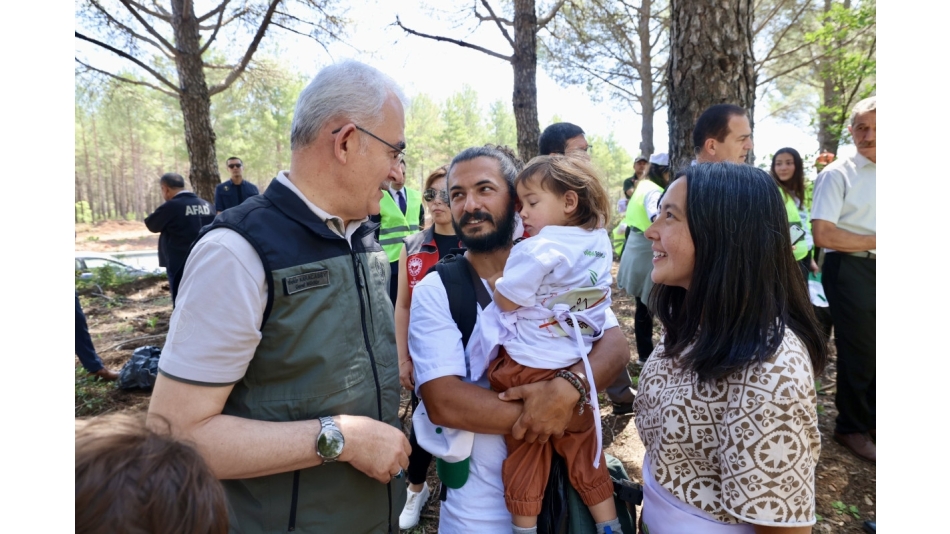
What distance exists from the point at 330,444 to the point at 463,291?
706 mm

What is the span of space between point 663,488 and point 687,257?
0.61 meters

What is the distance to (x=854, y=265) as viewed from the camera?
123 inches

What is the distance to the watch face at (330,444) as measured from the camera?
3.75ft

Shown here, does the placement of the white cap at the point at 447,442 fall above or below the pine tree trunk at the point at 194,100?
below

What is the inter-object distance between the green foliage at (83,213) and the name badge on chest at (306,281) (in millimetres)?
34077

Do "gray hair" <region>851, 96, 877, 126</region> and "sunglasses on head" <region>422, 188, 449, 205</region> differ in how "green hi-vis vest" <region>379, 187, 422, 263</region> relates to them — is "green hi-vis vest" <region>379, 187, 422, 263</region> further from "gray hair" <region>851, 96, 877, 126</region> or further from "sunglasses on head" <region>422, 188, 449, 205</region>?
"gray hair" <region>851, 96, 877, 126</region>

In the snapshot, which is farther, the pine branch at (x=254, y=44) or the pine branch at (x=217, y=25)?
the pine branch at (x=217, y=25)

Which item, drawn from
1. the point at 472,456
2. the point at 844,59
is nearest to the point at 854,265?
the point at 472,456

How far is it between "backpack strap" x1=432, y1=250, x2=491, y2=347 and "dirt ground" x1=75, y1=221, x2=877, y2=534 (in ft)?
2.99

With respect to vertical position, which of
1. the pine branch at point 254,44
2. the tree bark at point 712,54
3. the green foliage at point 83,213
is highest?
the pine branch at point 254,44

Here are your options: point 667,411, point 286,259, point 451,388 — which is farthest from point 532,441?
point 286,259

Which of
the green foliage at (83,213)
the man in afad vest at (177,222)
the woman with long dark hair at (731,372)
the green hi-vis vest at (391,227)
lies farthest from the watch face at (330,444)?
the green foliage at (83,213)

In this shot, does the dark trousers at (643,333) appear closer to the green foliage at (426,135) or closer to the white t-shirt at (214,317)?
the white t-shirt at (214,317)

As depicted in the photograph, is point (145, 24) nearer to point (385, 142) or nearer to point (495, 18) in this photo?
point (495, 18)
